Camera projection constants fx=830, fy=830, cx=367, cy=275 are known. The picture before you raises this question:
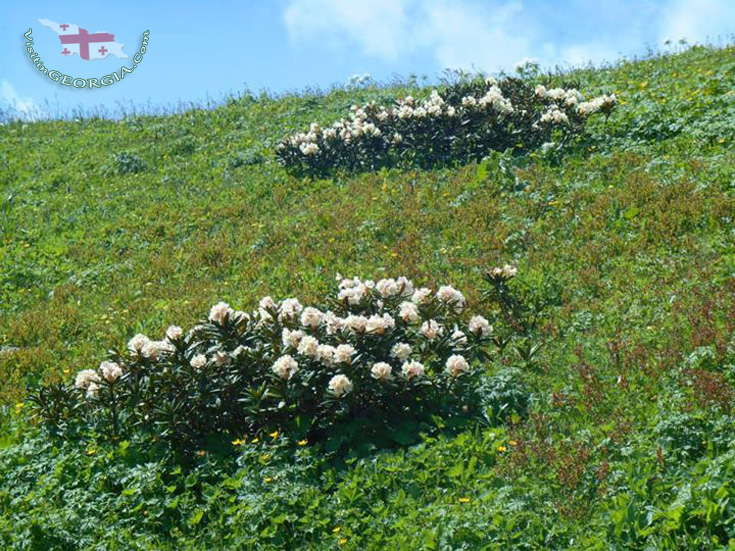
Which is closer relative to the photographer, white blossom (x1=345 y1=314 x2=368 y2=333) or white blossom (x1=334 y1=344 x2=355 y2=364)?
white blossom (x1=334 y1=344 x2=355 y2=364)

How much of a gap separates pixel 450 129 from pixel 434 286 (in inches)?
237

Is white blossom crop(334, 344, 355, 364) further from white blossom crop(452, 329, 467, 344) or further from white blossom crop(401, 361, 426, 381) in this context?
white blossom crop(452, 329, 467, 344)

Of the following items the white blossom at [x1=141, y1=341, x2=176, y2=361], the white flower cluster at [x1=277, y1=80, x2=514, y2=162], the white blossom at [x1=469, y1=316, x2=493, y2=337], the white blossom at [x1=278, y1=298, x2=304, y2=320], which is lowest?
the white blossom at [x1=469, y1=316, x2=493, y2=337]

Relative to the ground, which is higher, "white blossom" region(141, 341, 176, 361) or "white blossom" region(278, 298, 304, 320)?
"white blossom" region(278, 298, 304, 320)

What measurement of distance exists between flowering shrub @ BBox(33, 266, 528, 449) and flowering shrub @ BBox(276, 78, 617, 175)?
7.39 metres

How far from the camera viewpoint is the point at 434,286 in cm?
1017

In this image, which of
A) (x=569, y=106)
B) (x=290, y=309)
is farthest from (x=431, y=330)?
(x=569, y=106)

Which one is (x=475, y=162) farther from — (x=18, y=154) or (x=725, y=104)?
(x=18, y=154)

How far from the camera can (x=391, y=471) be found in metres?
6.48

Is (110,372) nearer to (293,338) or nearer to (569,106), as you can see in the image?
(293,338)

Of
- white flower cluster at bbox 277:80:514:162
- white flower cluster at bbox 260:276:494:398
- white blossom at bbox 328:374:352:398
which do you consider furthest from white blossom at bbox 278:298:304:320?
white flower cluster at bbox 277:80:514:162

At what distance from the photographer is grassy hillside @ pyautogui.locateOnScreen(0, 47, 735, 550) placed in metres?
5.75

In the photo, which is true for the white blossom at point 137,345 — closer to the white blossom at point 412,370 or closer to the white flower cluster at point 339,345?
the white flower cluster at point 339,345

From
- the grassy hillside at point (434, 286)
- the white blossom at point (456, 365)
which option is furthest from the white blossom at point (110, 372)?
the white blossom at point (456, 365)
